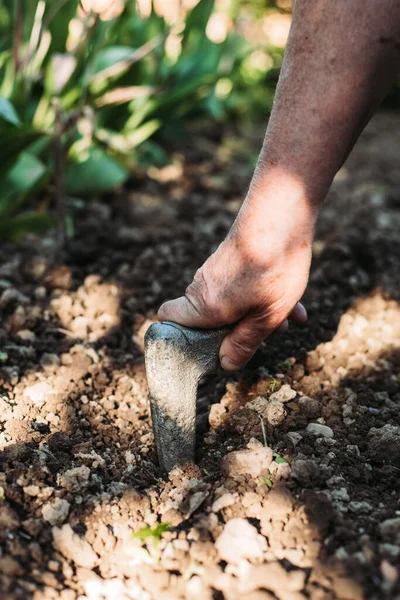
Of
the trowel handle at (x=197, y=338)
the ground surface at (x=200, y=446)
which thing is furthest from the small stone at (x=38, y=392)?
the trowel handle at (x=197, y=338)

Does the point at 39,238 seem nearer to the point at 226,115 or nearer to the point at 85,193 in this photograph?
the point at 85,193

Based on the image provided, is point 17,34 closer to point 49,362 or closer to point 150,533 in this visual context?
point 49,362

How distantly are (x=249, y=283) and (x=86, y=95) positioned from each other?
1.89 meters

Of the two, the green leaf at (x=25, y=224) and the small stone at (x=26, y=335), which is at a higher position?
the green leaf at (x=25, y=224)

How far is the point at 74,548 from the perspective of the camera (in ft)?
4.48

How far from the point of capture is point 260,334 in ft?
5.06

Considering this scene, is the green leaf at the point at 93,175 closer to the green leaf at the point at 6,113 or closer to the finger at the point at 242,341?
the green leaf at the point at 6,113

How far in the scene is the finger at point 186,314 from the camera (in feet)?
4.97

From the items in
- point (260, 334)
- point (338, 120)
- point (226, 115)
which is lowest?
point (226, 115)

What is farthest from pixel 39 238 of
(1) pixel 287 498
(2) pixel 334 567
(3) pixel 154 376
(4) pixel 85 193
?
(2) pixel 334 567

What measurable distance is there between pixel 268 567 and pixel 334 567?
12 cm

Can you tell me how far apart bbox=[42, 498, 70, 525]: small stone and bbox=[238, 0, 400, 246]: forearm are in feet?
2.37

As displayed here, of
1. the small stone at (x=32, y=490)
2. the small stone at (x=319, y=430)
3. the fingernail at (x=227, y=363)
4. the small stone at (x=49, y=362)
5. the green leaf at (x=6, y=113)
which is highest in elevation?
the green leaf at (x=6, y=113)

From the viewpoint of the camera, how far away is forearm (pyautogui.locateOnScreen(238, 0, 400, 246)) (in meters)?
1.21
